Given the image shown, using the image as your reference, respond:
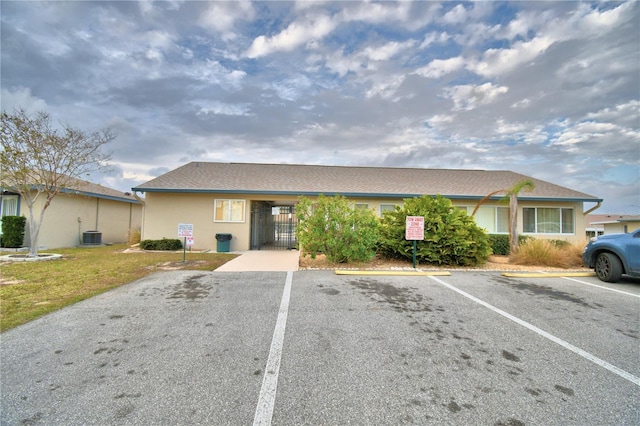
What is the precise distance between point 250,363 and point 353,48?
11.9 meters

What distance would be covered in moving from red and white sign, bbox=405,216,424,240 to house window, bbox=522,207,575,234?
987cm

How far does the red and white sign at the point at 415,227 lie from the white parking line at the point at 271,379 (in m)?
5.49

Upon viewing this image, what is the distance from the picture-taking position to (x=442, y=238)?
29.3ft

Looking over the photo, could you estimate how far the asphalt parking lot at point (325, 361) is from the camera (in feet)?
7.21

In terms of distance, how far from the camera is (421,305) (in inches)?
197

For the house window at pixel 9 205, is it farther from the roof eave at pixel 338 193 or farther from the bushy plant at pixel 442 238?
the bushy plant at pixel 442 238

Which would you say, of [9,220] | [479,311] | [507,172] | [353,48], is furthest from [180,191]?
[507,172]

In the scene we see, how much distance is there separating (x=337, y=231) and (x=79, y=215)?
1604 cm

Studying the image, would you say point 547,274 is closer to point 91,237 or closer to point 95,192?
point 91,237

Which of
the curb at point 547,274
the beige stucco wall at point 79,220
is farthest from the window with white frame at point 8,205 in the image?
the curb at point 547,274

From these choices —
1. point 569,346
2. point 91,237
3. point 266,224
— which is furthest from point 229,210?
point 569,346

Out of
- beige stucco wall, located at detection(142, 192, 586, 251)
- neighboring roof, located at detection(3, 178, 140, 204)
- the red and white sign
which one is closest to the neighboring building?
beige stucco wall, located at detection(142, 192, 586, 251)

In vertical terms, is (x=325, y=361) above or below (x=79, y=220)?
below

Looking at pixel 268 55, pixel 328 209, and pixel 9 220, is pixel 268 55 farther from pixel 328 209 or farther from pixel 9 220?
pixel 9 220
